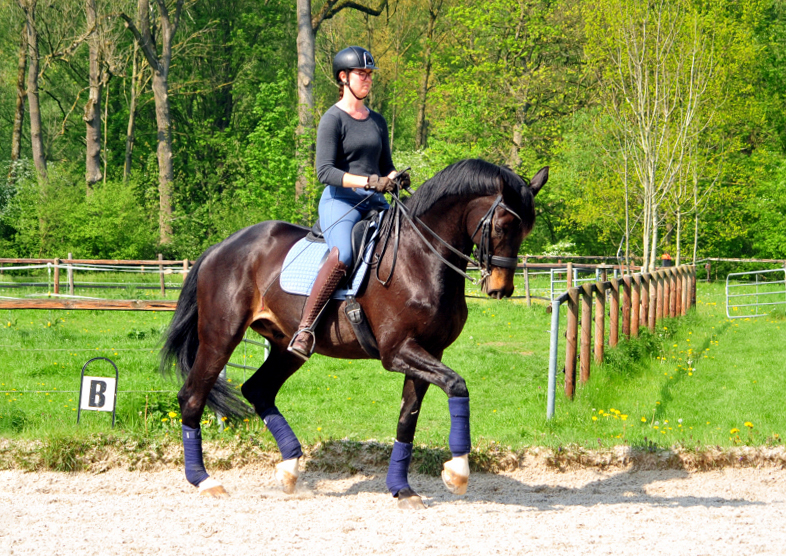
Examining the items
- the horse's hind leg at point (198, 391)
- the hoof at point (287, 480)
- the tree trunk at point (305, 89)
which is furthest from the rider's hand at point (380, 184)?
the tree trunk at point (305, 89)

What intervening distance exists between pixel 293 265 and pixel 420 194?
1102 millimetres

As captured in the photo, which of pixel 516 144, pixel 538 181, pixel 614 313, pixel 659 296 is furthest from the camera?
pixel 516 144

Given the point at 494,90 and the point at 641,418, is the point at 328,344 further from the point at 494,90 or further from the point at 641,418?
the point at 494,90

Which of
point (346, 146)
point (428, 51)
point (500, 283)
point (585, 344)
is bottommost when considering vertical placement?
point (585, 344)

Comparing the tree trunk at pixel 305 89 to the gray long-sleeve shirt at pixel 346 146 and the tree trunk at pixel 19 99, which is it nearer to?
the tree trunk at pixel 19 99

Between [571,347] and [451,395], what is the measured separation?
3.66 m

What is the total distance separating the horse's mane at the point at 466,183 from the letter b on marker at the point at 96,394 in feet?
11.3

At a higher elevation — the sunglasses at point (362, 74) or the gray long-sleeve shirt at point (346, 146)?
the sunglasses at point (362, 74)

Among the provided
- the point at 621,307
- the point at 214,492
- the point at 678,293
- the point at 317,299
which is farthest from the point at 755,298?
the point at 214,492

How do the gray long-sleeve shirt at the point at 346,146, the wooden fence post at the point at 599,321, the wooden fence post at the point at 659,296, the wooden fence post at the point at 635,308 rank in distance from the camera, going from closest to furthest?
the gray long-sleeve shirt at the point at 346,146 < the wooden fence post at the point at 599,321 < the wooden fence post at the point at 635,308 < the wooden fence post at the point at 659,296

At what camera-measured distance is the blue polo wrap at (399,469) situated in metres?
5.39

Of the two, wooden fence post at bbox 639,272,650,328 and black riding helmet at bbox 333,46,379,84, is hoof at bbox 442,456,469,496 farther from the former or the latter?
wooden fence post at bbox 639,272,650,328

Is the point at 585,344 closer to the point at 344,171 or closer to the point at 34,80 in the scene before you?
the point at 344,171

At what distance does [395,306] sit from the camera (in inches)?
206
